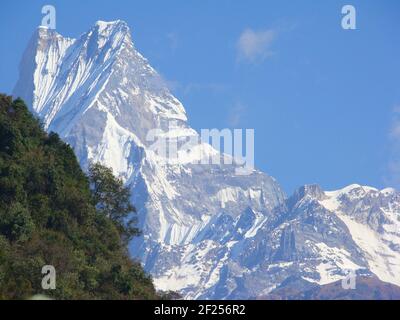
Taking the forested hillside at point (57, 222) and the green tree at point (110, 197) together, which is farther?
the green tree at point (110, 197)

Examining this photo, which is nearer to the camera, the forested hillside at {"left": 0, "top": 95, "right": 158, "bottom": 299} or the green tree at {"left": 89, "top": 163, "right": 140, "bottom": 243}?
the forested hillside at {"left": 0, "top": 95, "right": 158, "bottom": 299}

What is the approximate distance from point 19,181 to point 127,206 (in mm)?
21501

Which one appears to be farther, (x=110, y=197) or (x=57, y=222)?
(x=110, y=197)

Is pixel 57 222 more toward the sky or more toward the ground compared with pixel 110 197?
more toward the ground
